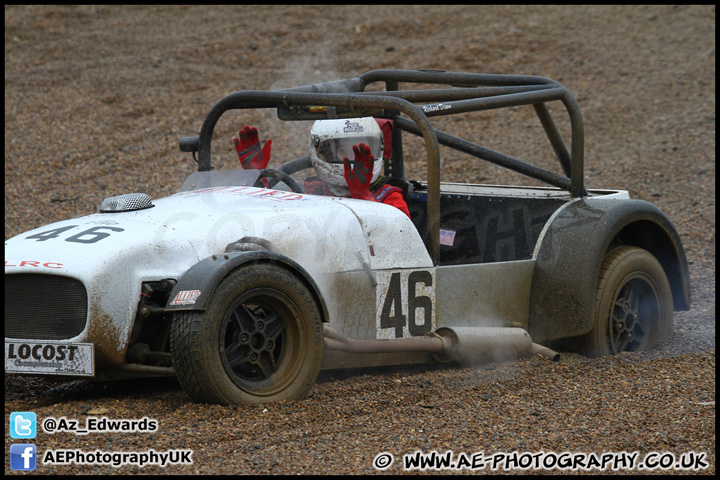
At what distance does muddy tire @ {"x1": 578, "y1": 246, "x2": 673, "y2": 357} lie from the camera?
577cm

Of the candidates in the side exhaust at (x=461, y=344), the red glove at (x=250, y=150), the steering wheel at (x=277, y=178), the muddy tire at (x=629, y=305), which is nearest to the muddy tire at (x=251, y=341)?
the side exhaust at (x=461, y=344)

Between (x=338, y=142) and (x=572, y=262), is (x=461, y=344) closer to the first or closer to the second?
(x=572, y=262)

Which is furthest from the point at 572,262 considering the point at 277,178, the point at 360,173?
the point at 277,178

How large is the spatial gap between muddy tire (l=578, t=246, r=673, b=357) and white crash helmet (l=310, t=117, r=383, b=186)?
62.2 inches

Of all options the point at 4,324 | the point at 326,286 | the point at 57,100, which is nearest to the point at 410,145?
the point at 57,100

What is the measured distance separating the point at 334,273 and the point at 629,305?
87.2 inches

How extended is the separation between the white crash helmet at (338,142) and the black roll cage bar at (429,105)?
0.42 feet

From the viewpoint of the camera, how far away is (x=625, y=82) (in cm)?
1345

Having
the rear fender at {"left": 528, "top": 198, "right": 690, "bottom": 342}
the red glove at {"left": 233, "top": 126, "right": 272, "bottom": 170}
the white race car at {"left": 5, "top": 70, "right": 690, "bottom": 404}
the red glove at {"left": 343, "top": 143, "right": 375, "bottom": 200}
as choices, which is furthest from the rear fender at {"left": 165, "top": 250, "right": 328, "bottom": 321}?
the rear fender at {"left": 528, "top": 198, "right": 690, "bottom": 342}

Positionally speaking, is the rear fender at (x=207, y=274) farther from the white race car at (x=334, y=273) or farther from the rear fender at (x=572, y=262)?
the rear fender at (x=572, y=262)

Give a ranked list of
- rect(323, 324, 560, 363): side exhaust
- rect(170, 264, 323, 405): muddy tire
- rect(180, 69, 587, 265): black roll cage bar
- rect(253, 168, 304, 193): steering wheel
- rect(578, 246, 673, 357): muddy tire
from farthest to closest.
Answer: rect(578, 246, 673, 357): muddy tire, rect(253, 168, 304, 193): steering wheel, rect(180, 69, 587, 265): black roll cage bar, rect(323, 324, 560, 363): side exhaust, rect(170, 264, 323, 405): muddy tire

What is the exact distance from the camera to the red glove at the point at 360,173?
5375 mm

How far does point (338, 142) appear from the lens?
5.66 meters

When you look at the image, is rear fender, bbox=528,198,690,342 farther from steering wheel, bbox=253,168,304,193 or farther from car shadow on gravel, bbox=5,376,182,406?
car shadow on gravel, bbox=5,376,182,406
